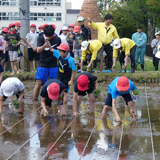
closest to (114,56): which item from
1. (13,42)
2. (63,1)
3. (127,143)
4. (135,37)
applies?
(135,37)

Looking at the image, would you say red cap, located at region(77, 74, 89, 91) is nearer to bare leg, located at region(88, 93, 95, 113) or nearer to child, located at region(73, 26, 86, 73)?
bare leg, located at region(88, 93, 95, 113)

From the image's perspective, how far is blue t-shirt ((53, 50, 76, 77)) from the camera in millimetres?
8141

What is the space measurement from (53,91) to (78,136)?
1267 millimetres

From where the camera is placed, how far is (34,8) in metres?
68.9

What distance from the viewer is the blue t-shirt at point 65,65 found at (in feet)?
26.7

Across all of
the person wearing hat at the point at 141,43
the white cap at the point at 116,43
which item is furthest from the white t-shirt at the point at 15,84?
the person wearing hat at the point at 141,43

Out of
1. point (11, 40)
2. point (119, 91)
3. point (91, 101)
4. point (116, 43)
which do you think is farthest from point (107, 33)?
point (119, 91)

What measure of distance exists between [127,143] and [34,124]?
213cm

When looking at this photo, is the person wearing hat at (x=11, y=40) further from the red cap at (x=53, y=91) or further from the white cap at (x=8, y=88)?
the red cap at (x=53, y=91)

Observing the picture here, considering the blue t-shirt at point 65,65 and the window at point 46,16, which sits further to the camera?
the window at point 46,16

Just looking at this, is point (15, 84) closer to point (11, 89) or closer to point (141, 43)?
point (11, 89)

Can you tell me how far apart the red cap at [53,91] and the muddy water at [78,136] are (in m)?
0.54

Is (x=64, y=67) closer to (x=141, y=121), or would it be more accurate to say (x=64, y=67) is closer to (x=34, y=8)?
(x=141, y=121)

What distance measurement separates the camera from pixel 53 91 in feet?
22.8
